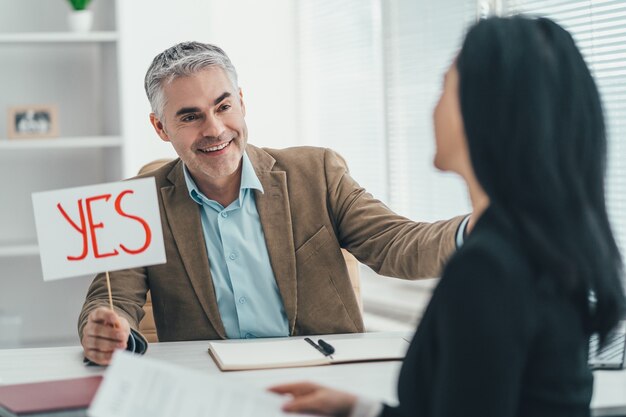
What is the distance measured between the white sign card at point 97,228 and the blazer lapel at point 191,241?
1.10 ft

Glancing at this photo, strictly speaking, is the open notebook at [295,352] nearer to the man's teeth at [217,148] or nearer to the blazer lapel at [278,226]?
the blazer lapel at [278,226]

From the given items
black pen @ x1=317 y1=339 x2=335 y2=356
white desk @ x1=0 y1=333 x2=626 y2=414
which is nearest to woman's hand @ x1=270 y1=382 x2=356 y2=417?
white desk @ x1=0 y1=333 x2=626 y2=414

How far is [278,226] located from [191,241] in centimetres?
22

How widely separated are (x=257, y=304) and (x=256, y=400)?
1037 mm

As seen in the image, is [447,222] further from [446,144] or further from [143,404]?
[143,404]

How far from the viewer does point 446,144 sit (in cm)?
108

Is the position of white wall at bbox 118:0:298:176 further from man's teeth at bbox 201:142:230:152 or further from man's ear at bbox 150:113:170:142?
man's teeth at bbox 201:142:230:152

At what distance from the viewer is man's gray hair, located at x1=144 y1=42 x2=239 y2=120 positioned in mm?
2105

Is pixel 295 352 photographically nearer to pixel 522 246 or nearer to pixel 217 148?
pixel 217 148

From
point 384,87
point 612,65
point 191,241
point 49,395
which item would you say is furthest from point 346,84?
point 49,395

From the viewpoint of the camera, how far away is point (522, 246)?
0.96 meters

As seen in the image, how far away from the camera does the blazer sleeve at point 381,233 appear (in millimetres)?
1891

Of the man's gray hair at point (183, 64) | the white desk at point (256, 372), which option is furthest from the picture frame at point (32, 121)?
the white desk at point (256, 372)

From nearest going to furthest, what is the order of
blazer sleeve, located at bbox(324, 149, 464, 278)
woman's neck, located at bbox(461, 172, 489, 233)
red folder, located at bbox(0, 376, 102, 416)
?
→ woman's neck, located at bbox(461, 172, 489, 233) → red folder, located at bbox(0, 376, 102, 416) → blazer sleeve, located at bbox(324, 149, 464, 278)
